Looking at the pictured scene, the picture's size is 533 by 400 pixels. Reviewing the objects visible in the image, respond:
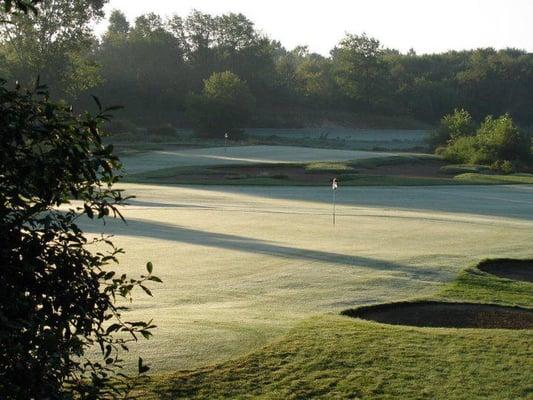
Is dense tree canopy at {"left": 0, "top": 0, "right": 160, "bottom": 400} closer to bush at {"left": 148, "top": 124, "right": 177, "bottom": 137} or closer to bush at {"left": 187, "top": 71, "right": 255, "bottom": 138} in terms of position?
bush at {"left": 187, "top": 71, "right": 255, "bottom": 138}

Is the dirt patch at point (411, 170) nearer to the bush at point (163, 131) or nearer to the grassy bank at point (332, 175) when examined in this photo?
the grassy bank at point (332, 175)

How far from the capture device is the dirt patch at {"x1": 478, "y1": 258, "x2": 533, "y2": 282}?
58.3 feet

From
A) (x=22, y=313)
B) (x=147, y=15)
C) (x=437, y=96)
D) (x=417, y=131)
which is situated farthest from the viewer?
(x=147, y=15)

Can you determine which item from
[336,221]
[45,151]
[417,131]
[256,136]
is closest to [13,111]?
[45,151]

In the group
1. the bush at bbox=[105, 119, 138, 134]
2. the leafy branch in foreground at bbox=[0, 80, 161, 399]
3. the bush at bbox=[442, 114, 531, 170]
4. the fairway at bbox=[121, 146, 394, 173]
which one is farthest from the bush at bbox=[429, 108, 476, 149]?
the leafy branch in foreground at bbox=[0, 80, 161, 399]

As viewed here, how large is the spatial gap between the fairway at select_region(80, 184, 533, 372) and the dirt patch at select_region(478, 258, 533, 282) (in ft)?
1.60

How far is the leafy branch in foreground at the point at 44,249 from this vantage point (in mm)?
4438

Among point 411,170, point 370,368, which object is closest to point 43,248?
point 370,368

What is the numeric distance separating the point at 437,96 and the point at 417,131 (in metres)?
13.8

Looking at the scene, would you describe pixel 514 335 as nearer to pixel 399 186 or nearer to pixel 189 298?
pixel 189 298

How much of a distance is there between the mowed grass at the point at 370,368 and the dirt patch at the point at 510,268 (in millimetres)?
6191

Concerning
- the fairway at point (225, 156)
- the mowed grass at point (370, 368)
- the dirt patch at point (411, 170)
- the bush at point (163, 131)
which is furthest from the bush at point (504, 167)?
the mowed grass at point (370, 368)

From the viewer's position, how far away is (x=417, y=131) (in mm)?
102562

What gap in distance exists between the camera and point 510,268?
61.2ft
